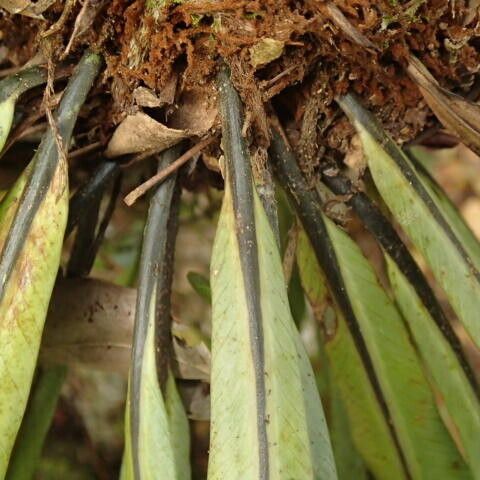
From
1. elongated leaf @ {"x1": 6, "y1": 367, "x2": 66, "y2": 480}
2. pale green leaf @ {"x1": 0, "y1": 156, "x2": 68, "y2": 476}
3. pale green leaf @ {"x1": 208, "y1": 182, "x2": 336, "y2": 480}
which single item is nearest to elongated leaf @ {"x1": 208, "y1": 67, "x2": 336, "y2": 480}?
pale green leaf @ {"x1": 208, "y1": 182, "x2": 336, "y2": 480}

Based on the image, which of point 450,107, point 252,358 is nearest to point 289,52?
point 450,107

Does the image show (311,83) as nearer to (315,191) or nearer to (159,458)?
(315,191)

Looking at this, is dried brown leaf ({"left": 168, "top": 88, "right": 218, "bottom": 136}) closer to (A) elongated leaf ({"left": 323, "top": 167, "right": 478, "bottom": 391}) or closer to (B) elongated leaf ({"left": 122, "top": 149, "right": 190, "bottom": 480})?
(B) elongated leaf ({"left": 122, "top": 149, "right": 190, "bottom": 480})

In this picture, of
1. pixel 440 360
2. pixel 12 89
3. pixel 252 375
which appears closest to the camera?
pixel 252 375

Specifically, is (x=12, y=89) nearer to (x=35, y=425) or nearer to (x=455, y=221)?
(x=35, y=425)

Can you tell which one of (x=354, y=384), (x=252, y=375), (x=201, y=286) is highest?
(x=201, y=286)

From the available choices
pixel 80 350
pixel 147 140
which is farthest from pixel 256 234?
pixel 80 350

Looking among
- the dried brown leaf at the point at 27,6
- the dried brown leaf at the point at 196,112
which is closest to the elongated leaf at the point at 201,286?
the dried brown leaf at the point at 196,112
